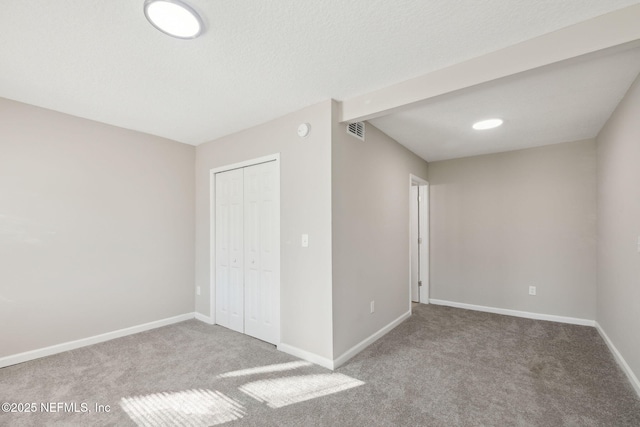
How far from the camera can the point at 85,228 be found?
312 centimetres

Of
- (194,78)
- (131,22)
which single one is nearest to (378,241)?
(194,78)

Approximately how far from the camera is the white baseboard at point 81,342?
104 inches

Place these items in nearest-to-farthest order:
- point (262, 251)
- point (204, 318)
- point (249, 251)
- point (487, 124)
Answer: point (487, 124) → point (262, 251) → point (249, 251) → point (204, 318)

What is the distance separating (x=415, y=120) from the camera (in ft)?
10.0

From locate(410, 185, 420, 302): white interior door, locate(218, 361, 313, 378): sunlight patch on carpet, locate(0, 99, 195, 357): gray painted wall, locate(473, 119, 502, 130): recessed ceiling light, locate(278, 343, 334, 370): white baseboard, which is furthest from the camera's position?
locate(410, 185, 420, 302): white interior door

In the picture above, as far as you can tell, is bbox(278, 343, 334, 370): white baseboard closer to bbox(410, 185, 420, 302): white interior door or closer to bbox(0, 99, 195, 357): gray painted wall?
bbox(0, 99, 195, 357): gray painted wall

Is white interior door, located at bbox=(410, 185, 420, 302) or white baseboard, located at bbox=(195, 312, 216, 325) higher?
white interior door, located at bbox=(410, 185, 420, 302)

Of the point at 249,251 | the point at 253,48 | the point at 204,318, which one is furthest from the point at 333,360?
the point at 253,48

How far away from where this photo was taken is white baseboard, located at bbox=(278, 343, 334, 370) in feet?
8.48

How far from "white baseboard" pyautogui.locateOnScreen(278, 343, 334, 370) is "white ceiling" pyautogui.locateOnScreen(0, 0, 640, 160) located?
241 cm

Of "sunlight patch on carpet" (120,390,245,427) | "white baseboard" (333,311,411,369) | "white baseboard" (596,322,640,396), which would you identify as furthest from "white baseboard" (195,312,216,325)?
"white baseboard" (596,322,640,396)

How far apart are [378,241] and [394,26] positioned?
7.19 feet

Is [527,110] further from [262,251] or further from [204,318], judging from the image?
[204,318]

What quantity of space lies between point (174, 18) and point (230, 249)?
2.60 meters
